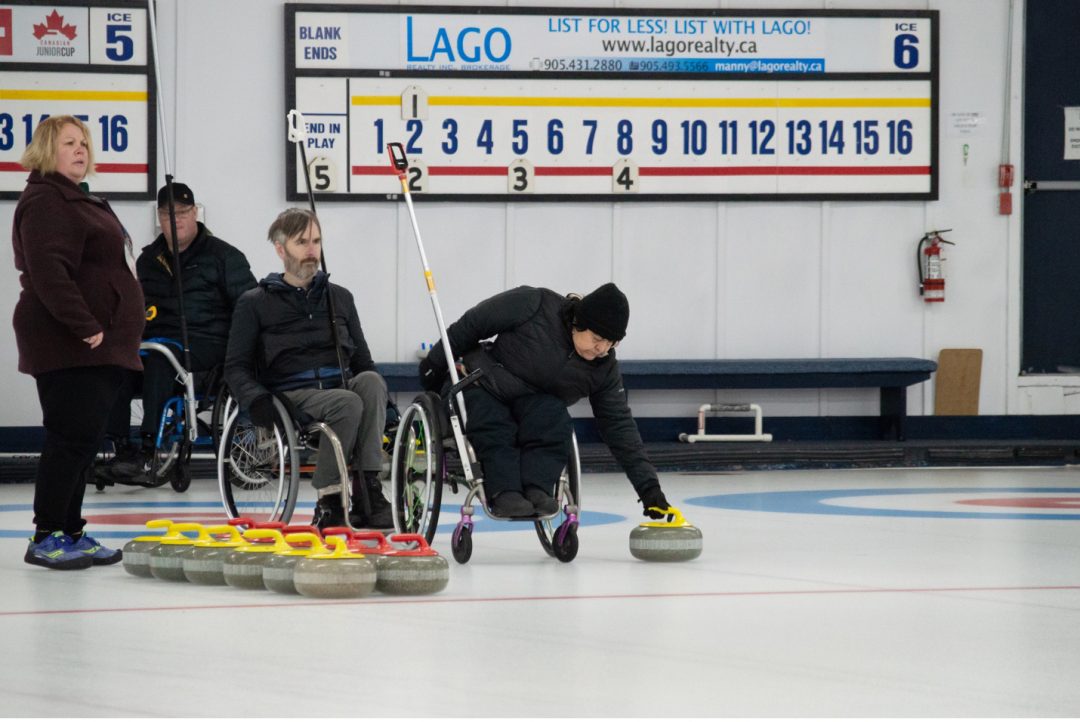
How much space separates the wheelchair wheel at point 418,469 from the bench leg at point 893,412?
438cm

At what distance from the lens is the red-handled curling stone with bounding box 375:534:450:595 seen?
357 cm

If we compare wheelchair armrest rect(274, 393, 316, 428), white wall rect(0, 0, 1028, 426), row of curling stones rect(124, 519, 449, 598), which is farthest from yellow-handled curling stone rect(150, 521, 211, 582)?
white wall rect(0, 0, 1028, 426)

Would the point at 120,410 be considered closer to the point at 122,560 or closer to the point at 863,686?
the point at 122,560

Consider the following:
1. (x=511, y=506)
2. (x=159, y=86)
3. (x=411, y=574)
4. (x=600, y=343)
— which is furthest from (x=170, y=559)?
(x=159, y=86)

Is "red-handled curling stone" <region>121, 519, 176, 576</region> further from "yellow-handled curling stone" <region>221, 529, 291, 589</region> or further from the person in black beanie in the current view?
the person in black beanie

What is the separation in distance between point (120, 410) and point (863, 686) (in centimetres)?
448

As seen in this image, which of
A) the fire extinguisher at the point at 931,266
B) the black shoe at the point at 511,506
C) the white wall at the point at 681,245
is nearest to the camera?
the black shoe at the point at 511,506

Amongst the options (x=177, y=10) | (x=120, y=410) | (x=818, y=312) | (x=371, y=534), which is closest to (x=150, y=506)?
(x=120, y=410)

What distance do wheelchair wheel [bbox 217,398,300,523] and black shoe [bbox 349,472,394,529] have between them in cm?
21

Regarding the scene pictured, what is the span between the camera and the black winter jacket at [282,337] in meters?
4.82

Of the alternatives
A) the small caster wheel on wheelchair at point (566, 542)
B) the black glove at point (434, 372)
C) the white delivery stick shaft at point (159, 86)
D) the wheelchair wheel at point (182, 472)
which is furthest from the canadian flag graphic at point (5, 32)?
the small caster wheel on wheelchair at point (566, 542)

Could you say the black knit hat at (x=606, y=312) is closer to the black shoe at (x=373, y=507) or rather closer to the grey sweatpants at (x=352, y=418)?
the grey sweatpants at (x=352, y=418)

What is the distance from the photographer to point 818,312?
27.5 feet

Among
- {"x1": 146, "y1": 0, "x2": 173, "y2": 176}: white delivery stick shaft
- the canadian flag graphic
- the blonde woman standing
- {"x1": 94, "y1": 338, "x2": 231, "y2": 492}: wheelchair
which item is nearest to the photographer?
Answer: the blonde woman standing
